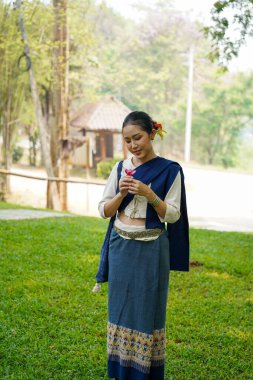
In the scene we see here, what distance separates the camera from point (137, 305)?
2799mm

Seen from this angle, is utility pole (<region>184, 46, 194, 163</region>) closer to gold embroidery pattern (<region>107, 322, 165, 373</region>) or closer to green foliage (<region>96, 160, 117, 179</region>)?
green foliage (<region>96, 160, 117, 179</region>)

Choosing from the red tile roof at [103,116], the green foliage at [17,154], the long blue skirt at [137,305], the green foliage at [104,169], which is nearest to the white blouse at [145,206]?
the long blue skirt at [137,305]

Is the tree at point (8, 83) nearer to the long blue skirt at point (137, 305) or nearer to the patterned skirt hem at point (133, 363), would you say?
the long blue skirt at point (137, 305)

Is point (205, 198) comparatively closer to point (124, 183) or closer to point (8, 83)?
point (8, 83)

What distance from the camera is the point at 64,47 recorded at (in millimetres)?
14203

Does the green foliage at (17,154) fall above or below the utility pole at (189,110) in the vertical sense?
below

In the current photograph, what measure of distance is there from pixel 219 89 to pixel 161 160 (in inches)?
1253

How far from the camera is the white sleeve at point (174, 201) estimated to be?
2.70 metres

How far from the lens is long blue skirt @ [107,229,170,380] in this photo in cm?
277

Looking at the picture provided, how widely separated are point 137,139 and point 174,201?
1.31 ft

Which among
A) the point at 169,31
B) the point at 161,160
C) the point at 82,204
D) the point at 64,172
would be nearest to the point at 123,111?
the point at 82,204

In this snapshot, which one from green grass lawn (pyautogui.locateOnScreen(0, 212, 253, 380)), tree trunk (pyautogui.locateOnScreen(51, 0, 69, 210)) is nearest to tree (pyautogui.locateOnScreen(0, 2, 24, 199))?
tree trunk (pyautogui.locateOnScreen(51, 0, 69, 210))

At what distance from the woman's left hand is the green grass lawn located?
161 centimetres

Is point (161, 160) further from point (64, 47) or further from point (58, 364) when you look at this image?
point (64, 47)
